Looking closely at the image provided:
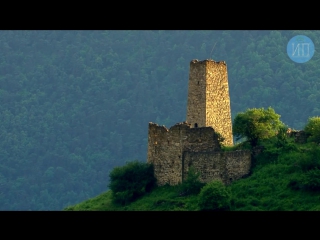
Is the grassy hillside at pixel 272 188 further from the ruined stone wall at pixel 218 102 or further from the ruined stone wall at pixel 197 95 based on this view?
the ruined stone wall at pixel 197 95

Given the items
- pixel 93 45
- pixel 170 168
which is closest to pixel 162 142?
pixel 170 168

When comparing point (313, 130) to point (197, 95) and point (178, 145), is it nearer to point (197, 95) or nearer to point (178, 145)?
point (178, 145)

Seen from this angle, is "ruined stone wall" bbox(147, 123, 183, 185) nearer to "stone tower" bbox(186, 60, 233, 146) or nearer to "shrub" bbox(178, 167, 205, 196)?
"shrub" bbox(178, 167, 205, 196)

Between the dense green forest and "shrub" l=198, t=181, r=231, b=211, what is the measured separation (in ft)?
162

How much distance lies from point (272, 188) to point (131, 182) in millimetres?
6562

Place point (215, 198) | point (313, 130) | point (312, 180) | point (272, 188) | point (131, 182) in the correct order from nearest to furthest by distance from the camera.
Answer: point (312, 180) < point (215, 198) < point (272, 188) < point (313, 130) < point (131, 182)

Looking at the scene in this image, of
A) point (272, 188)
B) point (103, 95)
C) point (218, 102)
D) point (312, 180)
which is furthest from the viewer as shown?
point (103, 95)

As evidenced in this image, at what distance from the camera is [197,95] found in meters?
44.6

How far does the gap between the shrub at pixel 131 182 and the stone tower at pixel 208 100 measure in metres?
2.92

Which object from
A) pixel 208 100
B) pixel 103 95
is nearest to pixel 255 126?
pixel 208 100

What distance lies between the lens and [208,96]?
44.6 metres

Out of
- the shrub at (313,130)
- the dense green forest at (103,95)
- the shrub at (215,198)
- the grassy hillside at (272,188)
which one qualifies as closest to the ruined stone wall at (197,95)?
the grassy hillside at (272,188)

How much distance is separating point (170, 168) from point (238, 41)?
2712 inches

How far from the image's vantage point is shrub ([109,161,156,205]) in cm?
4266
